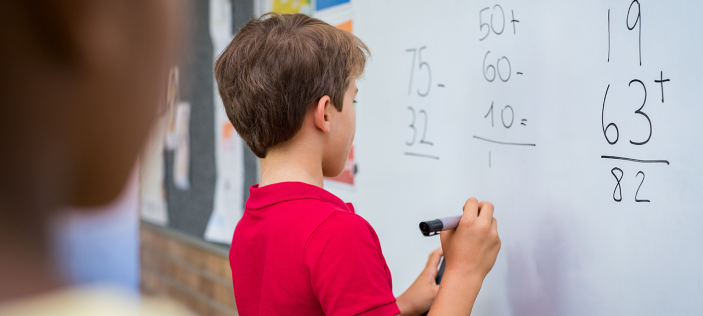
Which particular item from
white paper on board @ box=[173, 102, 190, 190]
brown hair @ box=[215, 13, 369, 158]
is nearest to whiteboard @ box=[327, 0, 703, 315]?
brown hair @ box=[215, 13, 369, 158]

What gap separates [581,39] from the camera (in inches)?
22.1

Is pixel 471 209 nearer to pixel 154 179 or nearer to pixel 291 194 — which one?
pixel 291 194

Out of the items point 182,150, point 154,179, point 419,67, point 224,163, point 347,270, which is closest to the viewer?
point 347,270

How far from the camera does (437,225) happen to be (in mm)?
506

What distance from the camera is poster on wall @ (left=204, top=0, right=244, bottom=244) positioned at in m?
1.31

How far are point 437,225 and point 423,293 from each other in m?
0.17

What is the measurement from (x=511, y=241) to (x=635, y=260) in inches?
6.3

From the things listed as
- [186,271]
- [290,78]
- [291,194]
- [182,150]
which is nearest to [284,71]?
[290,78]

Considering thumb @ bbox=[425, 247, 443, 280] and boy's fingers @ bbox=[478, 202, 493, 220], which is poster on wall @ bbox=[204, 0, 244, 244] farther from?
boy's fingers @ bbox=[478, 202, 493, 220]

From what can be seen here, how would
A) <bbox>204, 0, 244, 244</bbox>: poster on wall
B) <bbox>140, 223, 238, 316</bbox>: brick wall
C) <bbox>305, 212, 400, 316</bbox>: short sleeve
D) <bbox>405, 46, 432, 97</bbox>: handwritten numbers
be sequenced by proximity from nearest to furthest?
1. <bbox>305, 212, 400, 316</bbox>: short sleeve
2. <bbox>405, 46, 432, 97</bbox>: handwritten numbers
3. <bbox>204, 0, 244, 244</bbox>: poster on wall
4. <bbox>140, 223, 238, 316</bbox>: brick wall

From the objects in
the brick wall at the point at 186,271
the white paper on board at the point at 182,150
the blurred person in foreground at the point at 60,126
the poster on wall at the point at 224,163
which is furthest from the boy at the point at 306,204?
the blurred person in foreground at the point at 60,126

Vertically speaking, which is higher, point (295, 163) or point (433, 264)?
point (295, 163)

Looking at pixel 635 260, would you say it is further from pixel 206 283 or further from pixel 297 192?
pixel 206 283

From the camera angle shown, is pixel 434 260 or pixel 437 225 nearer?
pixel 437 225
